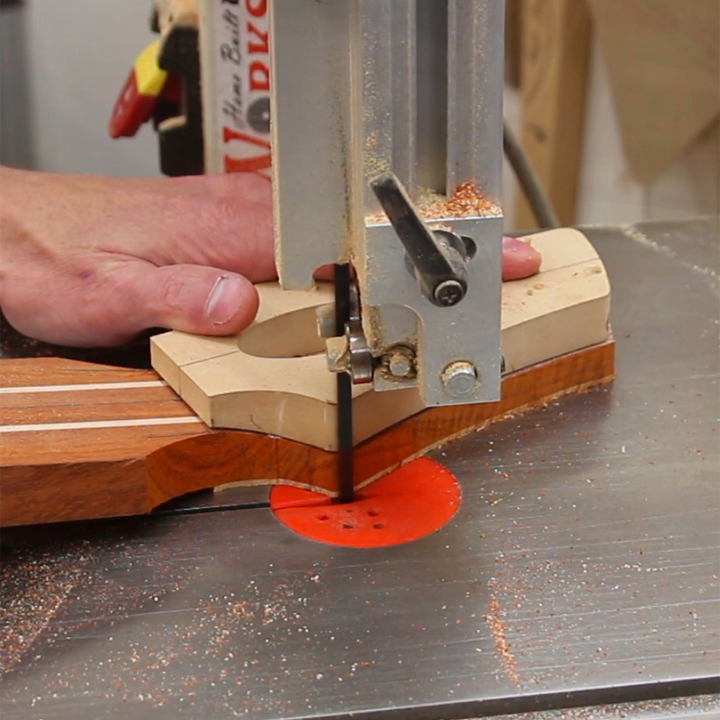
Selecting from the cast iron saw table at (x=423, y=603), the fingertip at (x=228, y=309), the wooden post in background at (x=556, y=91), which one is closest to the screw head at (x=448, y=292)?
the cast iron saw table at (x=423, y=603)

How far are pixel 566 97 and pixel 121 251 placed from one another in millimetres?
1572

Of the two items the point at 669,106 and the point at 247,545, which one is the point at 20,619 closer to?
the point at 247,545

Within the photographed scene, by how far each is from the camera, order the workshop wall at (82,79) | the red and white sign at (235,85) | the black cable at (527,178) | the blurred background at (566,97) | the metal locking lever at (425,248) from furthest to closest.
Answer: the workshop wall at (82,79) < the blurred background at (566,97) < the black cable at (527,178) < the red and white sign at (235,85) < the metal locking lever at (425,248)

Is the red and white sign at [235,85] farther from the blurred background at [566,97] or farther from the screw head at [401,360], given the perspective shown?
the blurred background at [566,97]

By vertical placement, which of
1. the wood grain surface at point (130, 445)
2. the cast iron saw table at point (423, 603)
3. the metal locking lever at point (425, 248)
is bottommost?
the cast iron saw table at point (423, 603)

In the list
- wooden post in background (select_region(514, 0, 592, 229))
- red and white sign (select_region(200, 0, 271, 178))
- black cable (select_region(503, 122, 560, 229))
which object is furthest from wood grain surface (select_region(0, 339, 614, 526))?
wooden post in background (select_region(514, 0, 592, 229))

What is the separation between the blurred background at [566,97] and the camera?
204 cm

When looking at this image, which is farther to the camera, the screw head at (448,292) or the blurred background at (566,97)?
the blurred background at (566,97)

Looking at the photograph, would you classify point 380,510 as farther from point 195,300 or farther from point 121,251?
point 121,251

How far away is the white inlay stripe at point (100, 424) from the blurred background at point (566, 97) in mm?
1519

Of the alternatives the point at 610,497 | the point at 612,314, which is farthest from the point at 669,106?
the point at 610,497

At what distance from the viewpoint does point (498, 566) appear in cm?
72

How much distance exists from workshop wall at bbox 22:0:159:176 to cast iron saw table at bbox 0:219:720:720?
1.94 meters

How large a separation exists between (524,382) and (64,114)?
2.06 m
